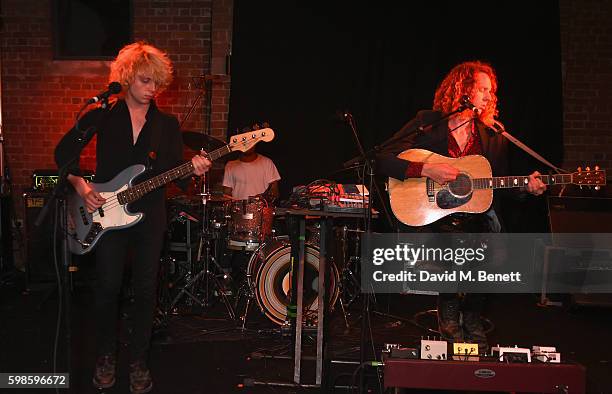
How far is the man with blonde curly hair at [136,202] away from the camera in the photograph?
3547 millimetres

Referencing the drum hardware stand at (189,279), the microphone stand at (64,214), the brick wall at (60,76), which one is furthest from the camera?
the brick wall at (60,76)

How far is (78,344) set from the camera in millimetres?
4652

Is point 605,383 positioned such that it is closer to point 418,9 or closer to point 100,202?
point 100,202

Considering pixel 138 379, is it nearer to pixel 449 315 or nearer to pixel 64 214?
pixel 64 214

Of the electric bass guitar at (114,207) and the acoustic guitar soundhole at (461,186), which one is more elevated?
the acoustic guitar soundhole at (461,186)

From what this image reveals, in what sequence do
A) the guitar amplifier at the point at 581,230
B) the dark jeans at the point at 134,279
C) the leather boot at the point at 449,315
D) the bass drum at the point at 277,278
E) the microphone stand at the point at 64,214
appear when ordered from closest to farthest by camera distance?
the microphone stand at the point at 64,214 → the dark jeans at the point at 134,279 → the leather boot at the point at 449,315 → the bass drum at the point at 277,278 → the guitar amplifier at the point at 581,230

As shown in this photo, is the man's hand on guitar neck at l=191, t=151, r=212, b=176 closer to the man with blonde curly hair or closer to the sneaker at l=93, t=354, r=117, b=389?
the man with blonde curly hair

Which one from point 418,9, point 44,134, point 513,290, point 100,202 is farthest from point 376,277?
point 44,134

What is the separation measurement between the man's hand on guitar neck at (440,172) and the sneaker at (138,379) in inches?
86.1

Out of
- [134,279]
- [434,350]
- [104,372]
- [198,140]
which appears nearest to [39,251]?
[198,140]

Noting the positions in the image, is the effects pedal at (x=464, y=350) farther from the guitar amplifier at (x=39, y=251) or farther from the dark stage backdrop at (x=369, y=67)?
the guitar amplifier at (x=39, y=251)

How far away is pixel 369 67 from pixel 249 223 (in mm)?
2408

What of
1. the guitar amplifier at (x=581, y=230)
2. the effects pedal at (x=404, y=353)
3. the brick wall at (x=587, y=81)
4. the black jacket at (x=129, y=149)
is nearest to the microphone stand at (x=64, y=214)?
the black jacket at (x=129, y=149)

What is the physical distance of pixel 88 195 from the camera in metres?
3.53
